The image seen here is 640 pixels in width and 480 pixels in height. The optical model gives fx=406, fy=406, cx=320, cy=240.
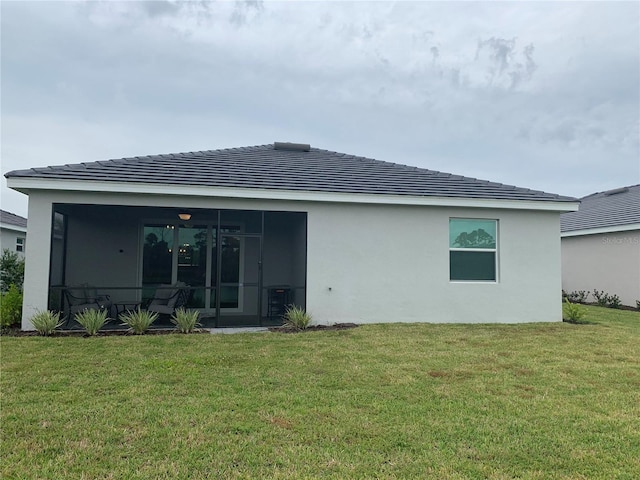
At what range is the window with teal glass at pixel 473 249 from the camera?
396 inches

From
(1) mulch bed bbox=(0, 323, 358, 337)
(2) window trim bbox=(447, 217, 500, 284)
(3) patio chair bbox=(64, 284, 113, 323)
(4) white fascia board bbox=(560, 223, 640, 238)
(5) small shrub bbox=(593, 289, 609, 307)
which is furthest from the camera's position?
(5) small shrub bbox=(593, 289, 609, 307)

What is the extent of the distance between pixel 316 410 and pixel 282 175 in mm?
6788

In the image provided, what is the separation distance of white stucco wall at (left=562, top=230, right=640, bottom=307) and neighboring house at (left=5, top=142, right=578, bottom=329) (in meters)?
6.97

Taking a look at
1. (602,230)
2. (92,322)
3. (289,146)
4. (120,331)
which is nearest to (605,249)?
(602,230)

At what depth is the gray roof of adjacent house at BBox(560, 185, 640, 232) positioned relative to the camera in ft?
51.9

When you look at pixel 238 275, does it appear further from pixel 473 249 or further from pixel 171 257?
pixel 473 249

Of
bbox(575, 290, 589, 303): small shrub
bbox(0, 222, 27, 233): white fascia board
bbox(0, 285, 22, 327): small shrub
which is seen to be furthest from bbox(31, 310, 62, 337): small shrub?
bbox(575, 290, 589, 303): small shrub

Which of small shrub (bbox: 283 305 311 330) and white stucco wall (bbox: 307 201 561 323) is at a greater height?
white stucco wall (bbox: 307 201 561 323)

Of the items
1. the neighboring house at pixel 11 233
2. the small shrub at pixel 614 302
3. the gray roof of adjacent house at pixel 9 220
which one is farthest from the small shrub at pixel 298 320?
the gray roof of adjacent house at pixel 9 220

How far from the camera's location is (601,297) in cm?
1591

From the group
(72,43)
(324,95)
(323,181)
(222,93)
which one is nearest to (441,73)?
(324,95)

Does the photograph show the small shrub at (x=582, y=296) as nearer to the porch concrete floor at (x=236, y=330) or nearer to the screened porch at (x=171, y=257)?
the screened porch at (x=171, y=257)

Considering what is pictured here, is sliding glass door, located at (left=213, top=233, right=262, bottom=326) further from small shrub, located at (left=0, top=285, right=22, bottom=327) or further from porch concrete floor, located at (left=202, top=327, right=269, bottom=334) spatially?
small shrub, located at (left=0, top=285, right=22, bottom=327)

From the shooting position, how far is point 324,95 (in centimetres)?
1806
